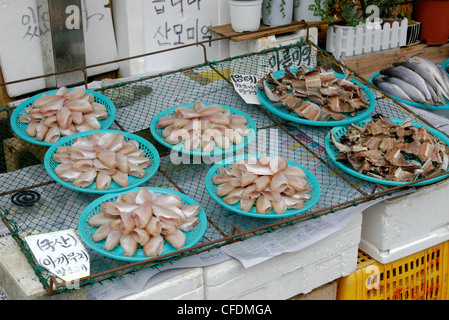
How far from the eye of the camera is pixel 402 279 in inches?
123

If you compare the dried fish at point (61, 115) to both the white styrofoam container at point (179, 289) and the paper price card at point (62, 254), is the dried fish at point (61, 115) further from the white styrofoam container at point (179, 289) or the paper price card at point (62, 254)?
the white styrofoam container at point (179, 289)

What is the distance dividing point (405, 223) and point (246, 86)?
1213 mm

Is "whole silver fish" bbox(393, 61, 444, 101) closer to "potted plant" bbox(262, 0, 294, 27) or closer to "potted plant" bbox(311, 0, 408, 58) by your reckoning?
"potted plant" bbox(311, 0, 408, 58)

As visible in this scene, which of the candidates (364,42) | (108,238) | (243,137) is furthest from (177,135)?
(364,42)

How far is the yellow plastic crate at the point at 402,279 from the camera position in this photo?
2955 mm

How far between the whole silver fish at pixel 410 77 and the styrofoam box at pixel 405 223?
1.00m

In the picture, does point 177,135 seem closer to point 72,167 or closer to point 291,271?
point 72,167

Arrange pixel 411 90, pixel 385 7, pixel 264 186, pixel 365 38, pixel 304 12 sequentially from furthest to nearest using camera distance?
pixel 385 7 → pixel 365 38 → pixel 304 12 → pixel 411 90 → pixel 264 186

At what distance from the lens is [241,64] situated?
12.4 feet

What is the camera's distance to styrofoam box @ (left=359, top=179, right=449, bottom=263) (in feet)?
9.22

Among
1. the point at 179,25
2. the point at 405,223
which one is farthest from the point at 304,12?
the point at 405,223

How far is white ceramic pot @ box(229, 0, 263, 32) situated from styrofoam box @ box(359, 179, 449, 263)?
1675mm

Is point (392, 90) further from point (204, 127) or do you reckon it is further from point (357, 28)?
point (204, 127)

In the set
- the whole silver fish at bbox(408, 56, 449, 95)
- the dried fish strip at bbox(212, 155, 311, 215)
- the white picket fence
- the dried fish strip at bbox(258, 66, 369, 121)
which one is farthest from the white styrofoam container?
the white picket fence
